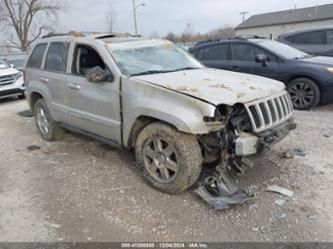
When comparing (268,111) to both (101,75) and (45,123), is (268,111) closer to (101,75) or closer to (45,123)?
(101,75)

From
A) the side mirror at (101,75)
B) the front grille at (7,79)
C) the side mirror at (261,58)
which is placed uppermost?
the side mirror at (261,58)

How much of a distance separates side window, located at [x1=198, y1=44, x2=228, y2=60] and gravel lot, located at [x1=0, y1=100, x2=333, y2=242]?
11.8ft

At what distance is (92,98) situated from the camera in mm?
4441

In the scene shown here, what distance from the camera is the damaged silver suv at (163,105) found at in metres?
3.41

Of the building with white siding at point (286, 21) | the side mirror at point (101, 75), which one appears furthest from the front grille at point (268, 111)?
the building with white siding at point (286, 21)

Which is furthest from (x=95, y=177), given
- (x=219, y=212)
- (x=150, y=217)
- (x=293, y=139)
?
(x=293, y=139)

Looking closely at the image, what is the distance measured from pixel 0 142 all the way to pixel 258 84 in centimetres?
481

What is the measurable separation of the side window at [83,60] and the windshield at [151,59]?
1.48 feet

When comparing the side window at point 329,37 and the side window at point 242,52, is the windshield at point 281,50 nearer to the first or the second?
the side window at point 242,52

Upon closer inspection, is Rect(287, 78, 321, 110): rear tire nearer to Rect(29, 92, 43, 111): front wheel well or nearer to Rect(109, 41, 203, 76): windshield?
Rect(109, 41, 203, 76): windshield

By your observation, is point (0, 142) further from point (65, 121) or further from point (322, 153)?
point (322, 153)

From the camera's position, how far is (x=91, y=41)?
15.0 ft

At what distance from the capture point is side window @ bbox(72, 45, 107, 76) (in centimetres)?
470

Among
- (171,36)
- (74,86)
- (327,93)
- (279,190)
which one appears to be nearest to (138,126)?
(74,86)
